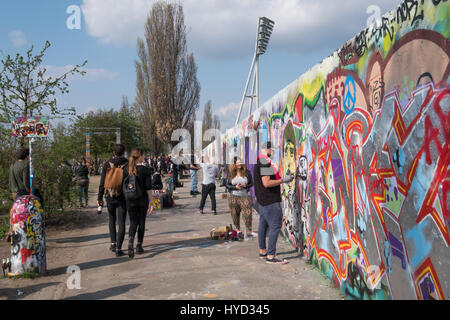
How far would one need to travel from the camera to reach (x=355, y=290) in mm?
3924

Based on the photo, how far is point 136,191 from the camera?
20.0 ft

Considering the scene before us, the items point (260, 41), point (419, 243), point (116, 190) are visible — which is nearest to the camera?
point (419, 243)

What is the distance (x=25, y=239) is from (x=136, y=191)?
1.68 m

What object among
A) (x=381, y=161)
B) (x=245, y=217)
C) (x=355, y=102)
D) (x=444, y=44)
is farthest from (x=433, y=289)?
(x=245, y=217)

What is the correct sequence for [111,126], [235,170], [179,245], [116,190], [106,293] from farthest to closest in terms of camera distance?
[111,126] → [235,170] → [179,245] → [116,190] → [106,293]

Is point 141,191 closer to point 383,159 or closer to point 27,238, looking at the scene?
point 27,238

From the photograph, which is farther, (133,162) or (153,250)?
(153,250)

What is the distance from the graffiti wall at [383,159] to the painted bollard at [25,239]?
380 cm

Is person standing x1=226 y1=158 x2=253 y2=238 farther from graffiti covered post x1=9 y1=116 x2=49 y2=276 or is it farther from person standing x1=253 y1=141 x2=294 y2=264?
graffiti covered post x1=9 y1=116 x2=49 y2=276

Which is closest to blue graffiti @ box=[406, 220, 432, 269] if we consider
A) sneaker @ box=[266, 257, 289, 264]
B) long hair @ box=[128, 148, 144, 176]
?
sneaker @ box=[266, 257, 289, 264]

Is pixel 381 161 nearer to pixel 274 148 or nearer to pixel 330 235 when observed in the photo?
pixel 330 235

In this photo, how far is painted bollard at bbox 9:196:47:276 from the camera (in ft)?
17.1

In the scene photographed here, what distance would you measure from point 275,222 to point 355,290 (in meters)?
1.63

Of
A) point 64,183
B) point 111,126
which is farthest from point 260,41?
point 111,126
